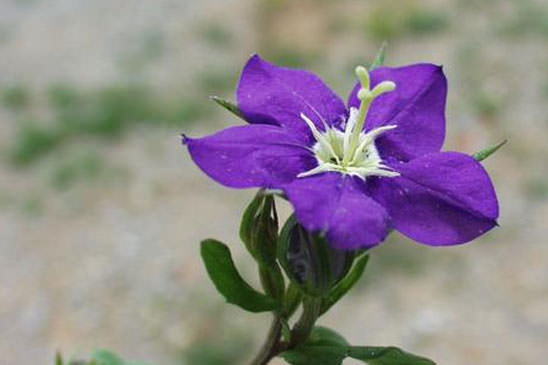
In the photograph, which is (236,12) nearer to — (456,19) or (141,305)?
(456,19)

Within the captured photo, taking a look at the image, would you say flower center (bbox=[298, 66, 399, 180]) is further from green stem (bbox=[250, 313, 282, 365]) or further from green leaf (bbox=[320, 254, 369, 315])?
green stem (bbox=[250, 313, 282, 365])

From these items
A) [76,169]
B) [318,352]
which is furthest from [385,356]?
[76,169]

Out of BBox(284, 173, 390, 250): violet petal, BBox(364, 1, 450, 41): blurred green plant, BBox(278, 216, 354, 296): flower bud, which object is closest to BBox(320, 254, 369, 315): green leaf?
BBox(278, 216, 354, 296): flower bud

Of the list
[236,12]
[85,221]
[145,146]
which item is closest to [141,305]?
[85,221]

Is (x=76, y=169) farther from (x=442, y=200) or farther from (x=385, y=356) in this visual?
(x=442, y=200)

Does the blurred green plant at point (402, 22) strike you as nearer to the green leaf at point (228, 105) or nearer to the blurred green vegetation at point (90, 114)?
the blurred green vegetation at point (90, 114)
